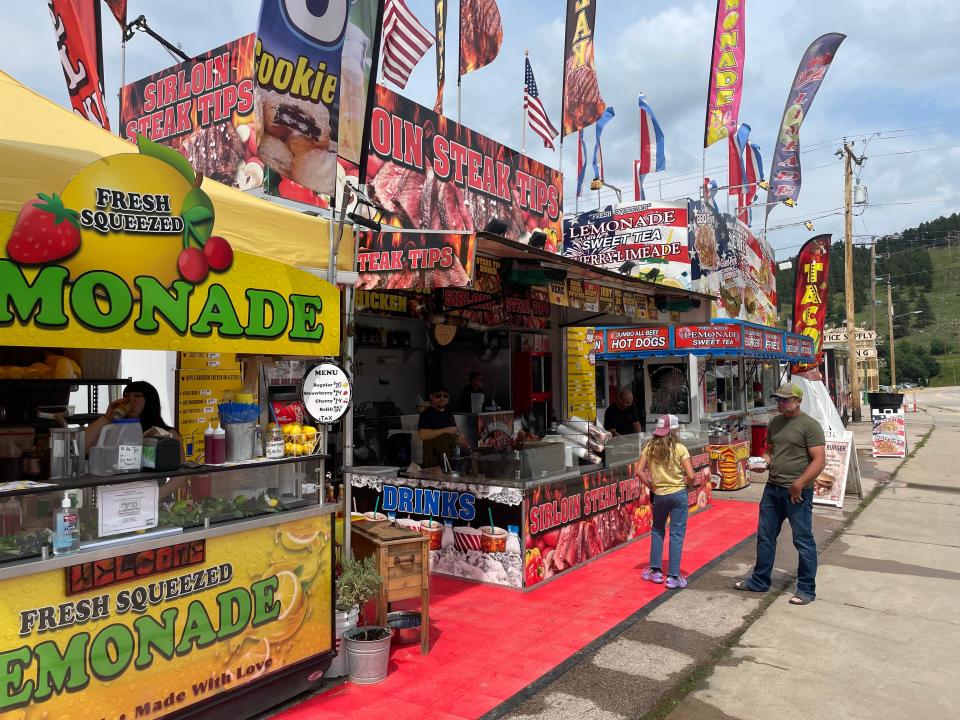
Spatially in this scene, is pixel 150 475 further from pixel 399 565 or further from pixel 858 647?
pixel 858 647

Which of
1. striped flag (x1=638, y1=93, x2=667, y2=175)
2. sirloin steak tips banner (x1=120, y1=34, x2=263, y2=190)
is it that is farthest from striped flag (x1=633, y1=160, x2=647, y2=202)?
sirloin steak tips banner (x1=120, y1=34, x2=263, y2=190)

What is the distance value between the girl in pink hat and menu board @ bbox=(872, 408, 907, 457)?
44.3ft

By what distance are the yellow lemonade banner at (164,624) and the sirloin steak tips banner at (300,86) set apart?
93.7 inches

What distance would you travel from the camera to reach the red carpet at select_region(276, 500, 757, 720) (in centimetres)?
421

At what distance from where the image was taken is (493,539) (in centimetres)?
664

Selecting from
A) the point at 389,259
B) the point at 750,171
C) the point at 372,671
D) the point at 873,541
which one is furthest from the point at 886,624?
the point at 750,171

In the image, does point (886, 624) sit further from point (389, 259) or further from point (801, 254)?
point (801, 254)

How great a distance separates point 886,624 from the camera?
5.74 meters

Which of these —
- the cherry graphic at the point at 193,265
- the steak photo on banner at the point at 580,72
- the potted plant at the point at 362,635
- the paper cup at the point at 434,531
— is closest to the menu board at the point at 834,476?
the paper cup at the point at 434,531

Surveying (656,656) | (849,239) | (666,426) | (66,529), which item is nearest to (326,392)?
(66,529)

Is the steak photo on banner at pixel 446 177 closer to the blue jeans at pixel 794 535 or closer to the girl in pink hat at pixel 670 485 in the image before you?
the girl in pink hat at pixel 670 485

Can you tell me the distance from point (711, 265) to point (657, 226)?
211 centimetres

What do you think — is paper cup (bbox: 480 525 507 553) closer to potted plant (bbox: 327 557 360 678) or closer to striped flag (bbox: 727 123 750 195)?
potted plant (bbox: 327 557 360 678)

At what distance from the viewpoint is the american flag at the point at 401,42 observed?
10242mm
